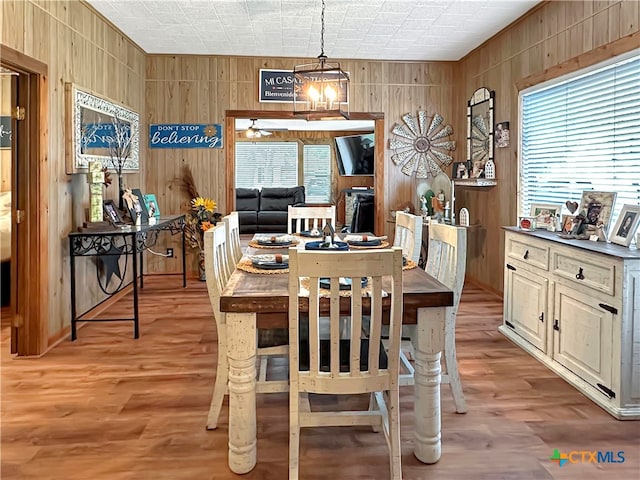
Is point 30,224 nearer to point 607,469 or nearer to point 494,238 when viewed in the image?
Result: point 607,469

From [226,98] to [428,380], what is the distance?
4995 mm

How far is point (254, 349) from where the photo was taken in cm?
210

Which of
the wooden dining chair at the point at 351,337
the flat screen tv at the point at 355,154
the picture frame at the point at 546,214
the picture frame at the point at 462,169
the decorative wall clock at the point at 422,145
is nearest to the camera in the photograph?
the wooden dining chair at the point at 351,337

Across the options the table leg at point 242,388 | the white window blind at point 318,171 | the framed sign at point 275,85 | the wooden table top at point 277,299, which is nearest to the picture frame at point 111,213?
the framed sign at point 275,85

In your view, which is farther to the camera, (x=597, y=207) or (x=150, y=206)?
(x=150, y=206)

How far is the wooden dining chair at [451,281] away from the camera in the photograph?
101 inches

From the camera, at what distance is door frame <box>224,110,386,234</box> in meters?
6.33

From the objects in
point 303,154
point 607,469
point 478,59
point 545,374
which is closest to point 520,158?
point 478,59

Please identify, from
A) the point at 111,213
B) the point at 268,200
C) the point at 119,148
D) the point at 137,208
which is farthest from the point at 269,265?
the point at 268,200

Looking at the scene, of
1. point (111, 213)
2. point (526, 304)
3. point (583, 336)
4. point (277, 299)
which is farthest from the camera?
point (111, 213)

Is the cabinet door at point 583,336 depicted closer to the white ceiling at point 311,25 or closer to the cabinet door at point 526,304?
the cabinet door at point 526,304

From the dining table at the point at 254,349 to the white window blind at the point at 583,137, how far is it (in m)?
2.05

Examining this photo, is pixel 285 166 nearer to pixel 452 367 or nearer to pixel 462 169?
pixel 462 169

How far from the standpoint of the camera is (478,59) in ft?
19.2
